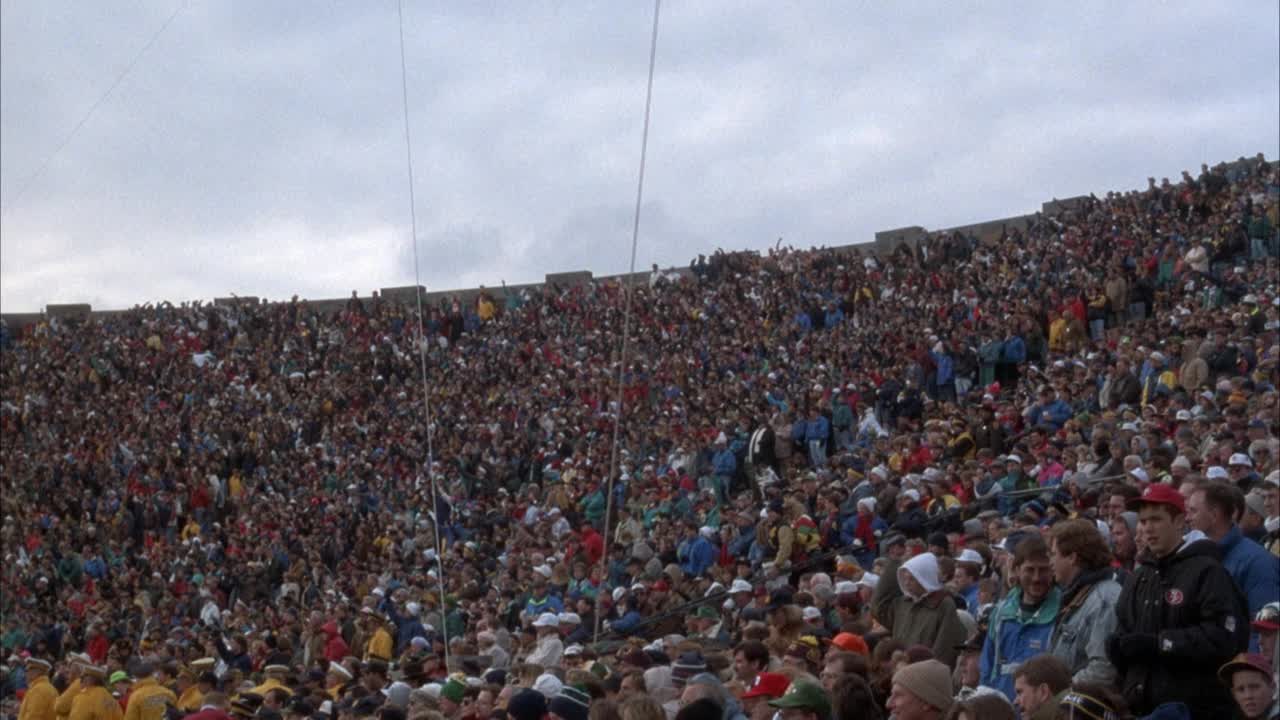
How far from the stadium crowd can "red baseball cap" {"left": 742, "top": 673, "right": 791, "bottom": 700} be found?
1.1 inches

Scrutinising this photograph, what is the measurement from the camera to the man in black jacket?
5.39 metres

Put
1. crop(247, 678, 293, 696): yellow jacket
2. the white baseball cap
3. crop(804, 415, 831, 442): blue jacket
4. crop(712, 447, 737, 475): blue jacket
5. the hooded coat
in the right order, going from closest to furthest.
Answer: the hooded coat
the white baseball cap
crop(247, 678, 293, 696): yellow jacket
crop(804, 415, 831, 442): blue jacket
crop(712, 447, 737, 475): blue jacket

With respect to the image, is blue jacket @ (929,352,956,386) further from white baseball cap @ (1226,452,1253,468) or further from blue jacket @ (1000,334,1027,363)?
white baseball cap @ (1226,452,1253,468)

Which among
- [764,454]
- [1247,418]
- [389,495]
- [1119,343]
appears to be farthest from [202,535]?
[1247,418]

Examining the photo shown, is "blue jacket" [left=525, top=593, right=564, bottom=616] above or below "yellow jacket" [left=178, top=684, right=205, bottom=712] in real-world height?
below

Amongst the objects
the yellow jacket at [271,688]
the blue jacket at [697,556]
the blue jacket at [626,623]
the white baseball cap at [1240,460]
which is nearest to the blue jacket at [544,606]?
the blue jacket at [626,623]

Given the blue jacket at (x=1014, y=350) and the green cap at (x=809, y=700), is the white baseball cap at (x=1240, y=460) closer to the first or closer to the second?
the green cap at (x=809, y=700)

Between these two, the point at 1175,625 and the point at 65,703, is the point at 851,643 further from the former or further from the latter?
the point at 65,703

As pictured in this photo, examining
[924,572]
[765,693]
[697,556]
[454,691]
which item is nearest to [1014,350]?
[697,556]

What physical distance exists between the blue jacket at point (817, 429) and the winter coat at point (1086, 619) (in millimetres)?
15552

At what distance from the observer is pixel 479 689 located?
9781 millimetres

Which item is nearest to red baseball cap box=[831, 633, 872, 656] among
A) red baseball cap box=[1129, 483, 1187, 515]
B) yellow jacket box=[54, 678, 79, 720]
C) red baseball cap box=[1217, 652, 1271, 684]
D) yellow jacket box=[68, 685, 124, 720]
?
red baseball cap box=[1129, 483, 1187, 515]

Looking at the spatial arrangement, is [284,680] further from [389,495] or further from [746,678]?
[389,495]

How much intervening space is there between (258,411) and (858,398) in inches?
623
